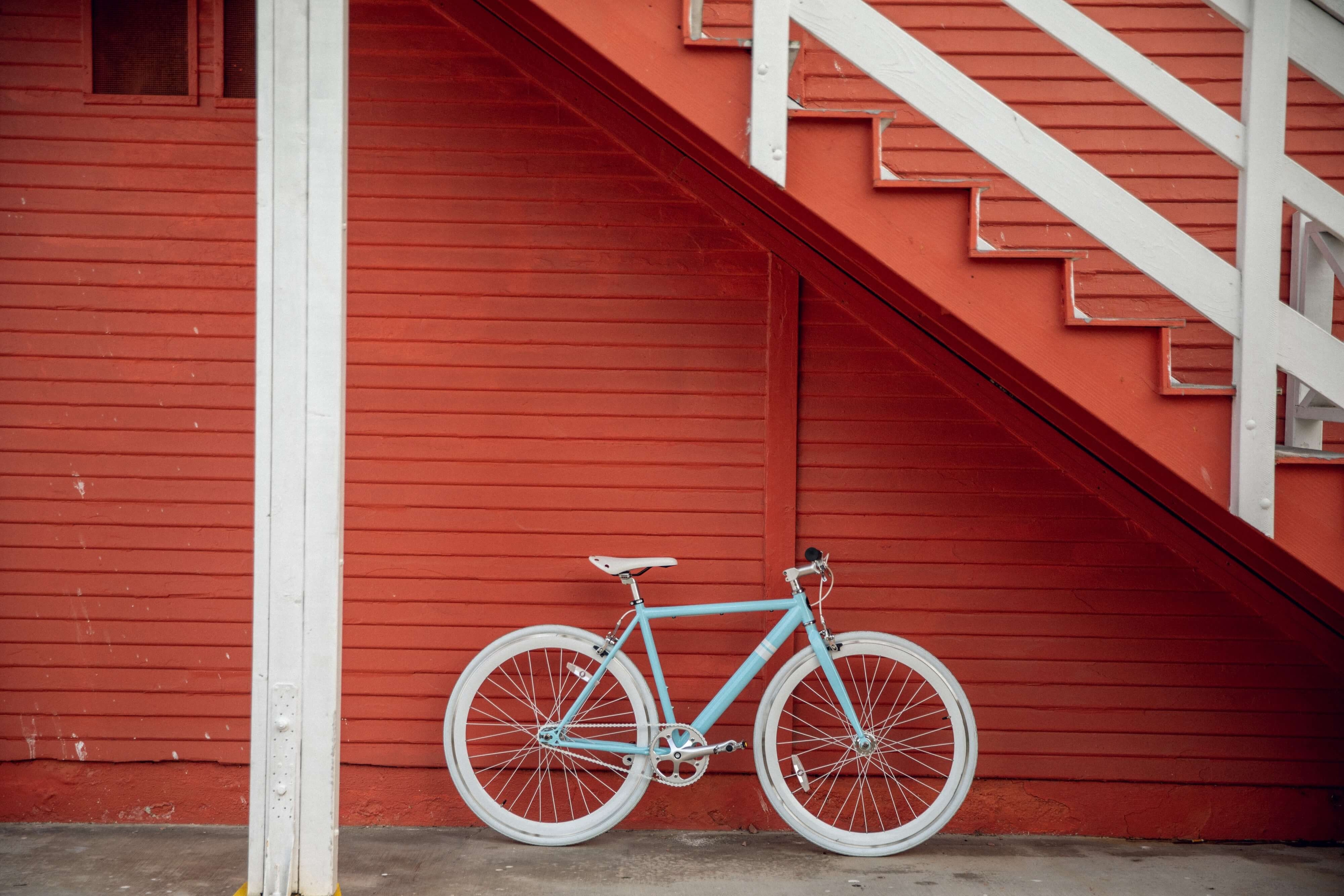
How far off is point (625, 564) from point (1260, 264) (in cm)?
242

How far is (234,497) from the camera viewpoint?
4.34 meters

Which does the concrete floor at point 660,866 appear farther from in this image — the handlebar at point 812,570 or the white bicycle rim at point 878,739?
the handlebar at point 812,570

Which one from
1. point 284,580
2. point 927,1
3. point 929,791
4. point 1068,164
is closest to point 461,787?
point 284,580

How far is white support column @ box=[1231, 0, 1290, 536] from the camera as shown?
299 cm

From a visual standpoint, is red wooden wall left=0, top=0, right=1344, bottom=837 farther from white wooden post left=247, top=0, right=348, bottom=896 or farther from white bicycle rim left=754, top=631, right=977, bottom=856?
white wooden post left=247, top=0, right=348, bottom=896

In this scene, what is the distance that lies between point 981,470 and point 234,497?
127 inches

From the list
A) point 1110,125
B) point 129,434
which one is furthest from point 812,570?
point 129,434

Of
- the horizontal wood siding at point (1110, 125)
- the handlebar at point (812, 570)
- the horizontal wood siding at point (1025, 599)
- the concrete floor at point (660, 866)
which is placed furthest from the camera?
the horizontal wood siding at point (1025, 599)

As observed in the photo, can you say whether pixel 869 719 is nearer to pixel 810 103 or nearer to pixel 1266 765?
A: pixel 1266 765

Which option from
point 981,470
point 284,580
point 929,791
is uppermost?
point 981,470

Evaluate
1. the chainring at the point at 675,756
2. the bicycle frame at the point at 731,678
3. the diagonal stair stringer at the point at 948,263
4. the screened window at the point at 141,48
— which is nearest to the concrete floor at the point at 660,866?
the chainring at the point at 675,756

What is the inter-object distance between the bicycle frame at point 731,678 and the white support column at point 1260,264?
5.31 ft

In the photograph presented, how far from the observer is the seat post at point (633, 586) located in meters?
4.09

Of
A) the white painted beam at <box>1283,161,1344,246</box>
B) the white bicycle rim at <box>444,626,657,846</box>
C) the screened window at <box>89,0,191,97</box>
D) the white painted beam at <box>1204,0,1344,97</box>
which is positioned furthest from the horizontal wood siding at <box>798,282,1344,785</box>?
the screened window at <box>89,0,191,97</box>
